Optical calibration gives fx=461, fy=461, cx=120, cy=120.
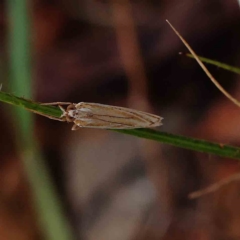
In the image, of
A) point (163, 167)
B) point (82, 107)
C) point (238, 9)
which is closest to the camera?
point (82, 107)

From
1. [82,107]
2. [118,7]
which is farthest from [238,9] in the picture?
[82,107]

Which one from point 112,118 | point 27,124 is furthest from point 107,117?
point 27,124

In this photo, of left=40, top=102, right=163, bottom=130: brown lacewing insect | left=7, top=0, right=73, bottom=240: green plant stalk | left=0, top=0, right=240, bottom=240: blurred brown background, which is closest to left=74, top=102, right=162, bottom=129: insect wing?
left=40, top=102, right=163, bottom=130: brown lacewing insect

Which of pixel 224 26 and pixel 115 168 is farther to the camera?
pixel 115 168

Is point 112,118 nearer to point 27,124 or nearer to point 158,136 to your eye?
point 158,136

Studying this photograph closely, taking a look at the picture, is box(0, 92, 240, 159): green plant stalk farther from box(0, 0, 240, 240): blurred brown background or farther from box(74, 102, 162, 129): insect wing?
box(0, 0, 240, 240): blurred brown background

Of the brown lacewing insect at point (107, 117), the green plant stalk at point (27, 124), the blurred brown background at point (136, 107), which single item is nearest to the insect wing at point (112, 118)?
→ the brown lacewing insect at point (107, 117)

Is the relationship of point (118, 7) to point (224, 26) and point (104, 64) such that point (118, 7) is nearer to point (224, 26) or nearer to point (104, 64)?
point (104, 64)

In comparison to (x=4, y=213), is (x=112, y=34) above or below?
above
